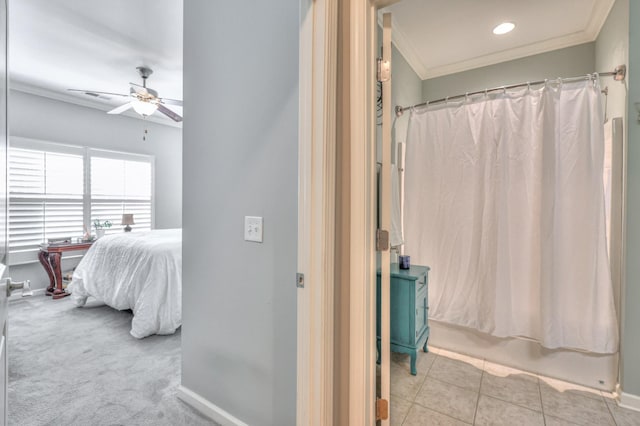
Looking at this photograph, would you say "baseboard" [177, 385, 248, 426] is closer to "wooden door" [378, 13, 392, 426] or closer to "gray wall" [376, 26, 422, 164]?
"wooden door" [378, 13, 392, 426]

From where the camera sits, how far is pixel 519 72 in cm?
290

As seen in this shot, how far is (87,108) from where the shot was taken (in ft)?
14.9

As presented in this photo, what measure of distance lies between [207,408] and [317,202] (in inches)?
54.3

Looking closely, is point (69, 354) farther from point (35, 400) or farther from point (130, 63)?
point (130, 63)

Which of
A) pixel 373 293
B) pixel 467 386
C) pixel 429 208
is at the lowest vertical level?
pixel 467 386

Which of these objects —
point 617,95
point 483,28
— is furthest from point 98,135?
point 617,95

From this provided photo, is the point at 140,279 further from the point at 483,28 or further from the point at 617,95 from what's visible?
the point at 617,95

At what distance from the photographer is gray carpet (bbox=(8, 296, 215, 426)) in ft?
5.77

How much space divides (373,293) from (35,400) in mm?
2165

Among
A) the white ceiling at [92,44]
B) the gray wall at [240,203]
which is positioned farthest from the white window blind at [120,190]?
the gray wall at [240,203]

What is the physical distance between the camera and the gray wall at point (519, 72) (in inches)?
105

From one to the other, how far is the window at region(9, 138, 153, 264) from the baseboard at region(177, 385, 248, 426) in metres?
3.70

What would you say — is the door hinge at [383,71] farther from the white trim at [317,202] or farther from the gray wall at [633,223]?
the gray wall at [633,223]

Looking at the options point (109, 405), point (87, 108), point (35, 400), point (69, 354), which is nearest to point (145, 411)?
point (109, 405)
